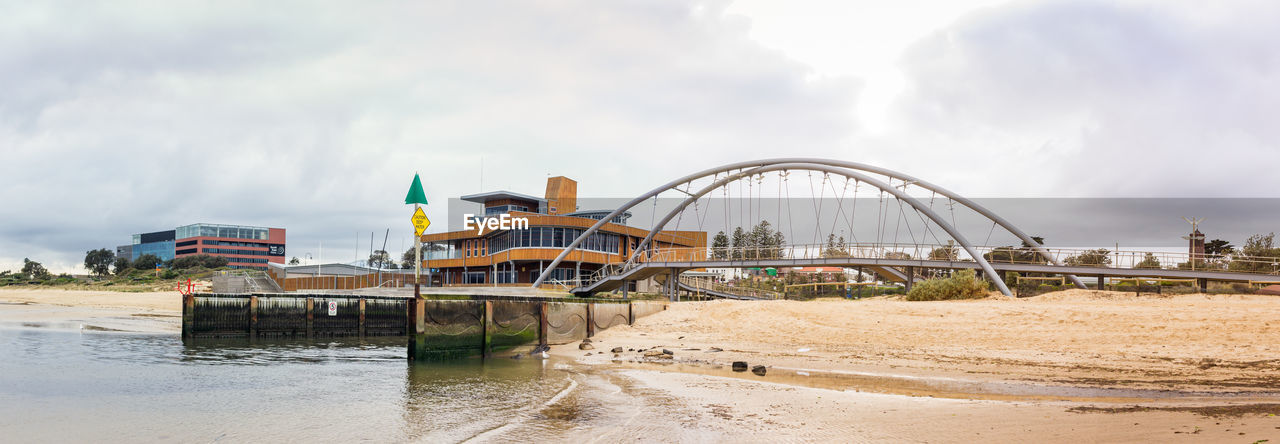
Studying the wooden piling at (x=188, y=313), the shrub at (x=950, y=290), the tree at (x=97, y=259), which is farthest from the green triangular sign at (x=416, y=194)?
the tree at (x=97, y=259)

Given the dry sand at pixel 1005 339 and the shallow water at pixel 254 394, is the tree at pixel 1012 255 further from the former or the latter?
the shallow water at pixel 254 394

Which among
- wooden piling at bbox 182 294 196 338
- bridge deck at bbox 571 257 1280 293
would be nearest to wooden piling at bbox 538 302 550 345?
wooden piling at bbox 182 294 196 338

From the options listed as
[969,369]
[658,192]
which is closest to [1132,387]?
[969,369]

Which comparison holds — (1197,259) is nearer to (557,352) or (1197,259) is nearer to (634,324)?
(634,324)

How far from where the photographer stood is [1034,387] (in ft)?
44.7

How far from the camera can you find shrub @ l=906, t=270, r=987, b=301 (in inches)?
1272

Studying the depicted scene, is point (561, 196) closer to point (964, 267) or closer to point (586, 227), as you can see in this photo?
point (586, 227)

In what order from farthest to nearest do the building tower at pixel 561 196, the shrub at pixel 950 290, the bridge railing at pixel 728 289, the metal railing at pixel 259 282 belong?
1. the building tower at pixel 561 196
2. the metal railing at pixel 259 282
3. the bridge railing at pixel 728 289
4. the shrub at pixel 950 290

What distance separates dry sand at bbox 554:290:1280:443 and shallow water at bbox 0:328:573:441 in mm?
3333

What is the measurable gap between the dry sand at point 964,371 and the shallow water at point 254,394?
333cm

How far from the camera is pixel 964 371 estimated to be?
1608 centimetres

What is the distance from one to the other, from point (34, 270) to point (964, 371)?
510ft

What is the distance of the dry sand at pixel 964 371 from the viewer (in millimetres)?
9984

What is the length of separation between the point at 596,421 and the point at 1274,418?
9189 mm
